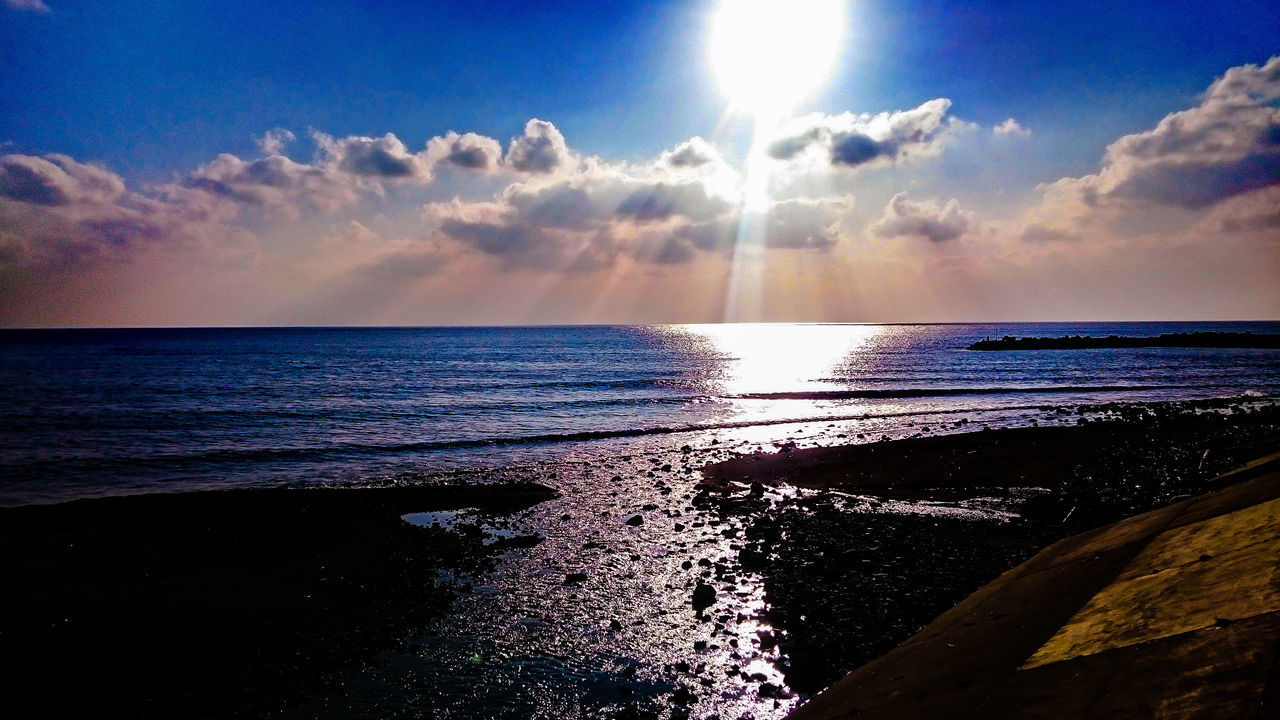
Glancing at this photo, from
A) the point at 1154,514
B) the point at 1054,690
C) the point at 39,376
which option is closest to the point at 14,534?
the point at 1054,690

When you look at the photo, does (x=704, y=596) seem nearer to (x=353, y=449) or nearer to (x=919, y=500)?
(x=919, y=500)

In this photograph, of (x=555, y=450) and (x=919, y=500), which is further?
(x=555, y=450)

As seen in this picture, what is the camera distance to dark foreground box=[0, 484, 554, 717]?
9594 millimetres

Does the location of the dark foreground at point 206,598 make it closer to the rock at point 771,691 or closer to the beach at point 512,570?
the beach at point 512,570

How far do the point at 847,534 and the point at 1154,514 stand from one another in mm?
6952

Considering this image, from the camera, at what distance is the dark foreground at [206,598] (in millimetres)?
9594

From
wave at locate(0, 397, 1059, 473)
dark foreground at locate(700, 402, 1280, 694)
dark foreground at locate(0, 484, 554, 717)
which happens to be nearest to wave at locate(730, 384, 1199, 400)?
wave at locate(0, 397, 1059, 473)

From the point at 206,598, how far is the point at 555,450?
18639 mm

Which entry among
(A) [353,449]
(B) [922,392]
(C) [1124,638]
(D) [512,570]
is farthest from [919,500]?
(B) [922,392]

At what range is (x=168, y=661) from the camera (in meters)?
10.2

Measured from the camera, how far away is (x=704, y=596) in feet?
38.3

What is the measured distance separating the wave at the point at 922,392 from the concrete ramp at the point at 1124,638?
149 ft

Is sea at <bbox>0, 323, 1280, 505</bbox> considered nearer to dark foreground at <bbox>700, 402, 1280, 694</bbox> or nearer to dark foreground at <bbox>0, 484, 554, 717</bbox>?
dark foreground at <bbox>0, 484, 554, 717</bbox>

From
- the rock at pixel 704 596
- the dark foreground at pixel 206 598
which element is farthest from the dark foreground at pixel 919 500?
the dark foreground at pixel 206 598
